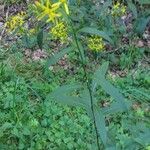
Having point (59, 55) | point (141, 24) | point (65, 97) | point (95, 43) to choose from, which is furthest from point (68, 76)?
point (59, 55)

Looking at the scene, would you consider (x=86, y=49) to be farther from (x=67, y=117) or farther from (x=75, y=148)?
(x=75, y=148)

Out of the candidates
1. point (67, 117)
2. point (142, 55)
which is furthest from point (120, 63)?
point (67, 117)

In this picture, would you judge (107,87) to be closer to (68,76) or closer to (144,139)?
(144,139)

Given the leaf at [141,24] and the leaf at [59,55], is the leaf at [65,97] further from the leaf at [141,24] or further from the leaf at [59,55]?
the leaf at [141,24]

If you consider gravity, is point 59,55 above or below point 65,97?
above

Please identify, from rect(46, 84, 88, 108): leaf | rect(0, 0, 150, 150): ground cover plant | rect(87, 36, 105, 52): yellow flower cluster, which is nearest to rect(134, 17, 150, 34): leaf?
rect(0, 0, 150, 150): ground cover plant

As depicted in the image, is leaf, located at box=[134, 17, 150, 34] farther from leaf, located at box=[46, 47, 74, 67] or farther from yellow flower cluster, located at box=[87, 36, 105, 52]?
leaf, located at box=[46, 47, 74, 67]
